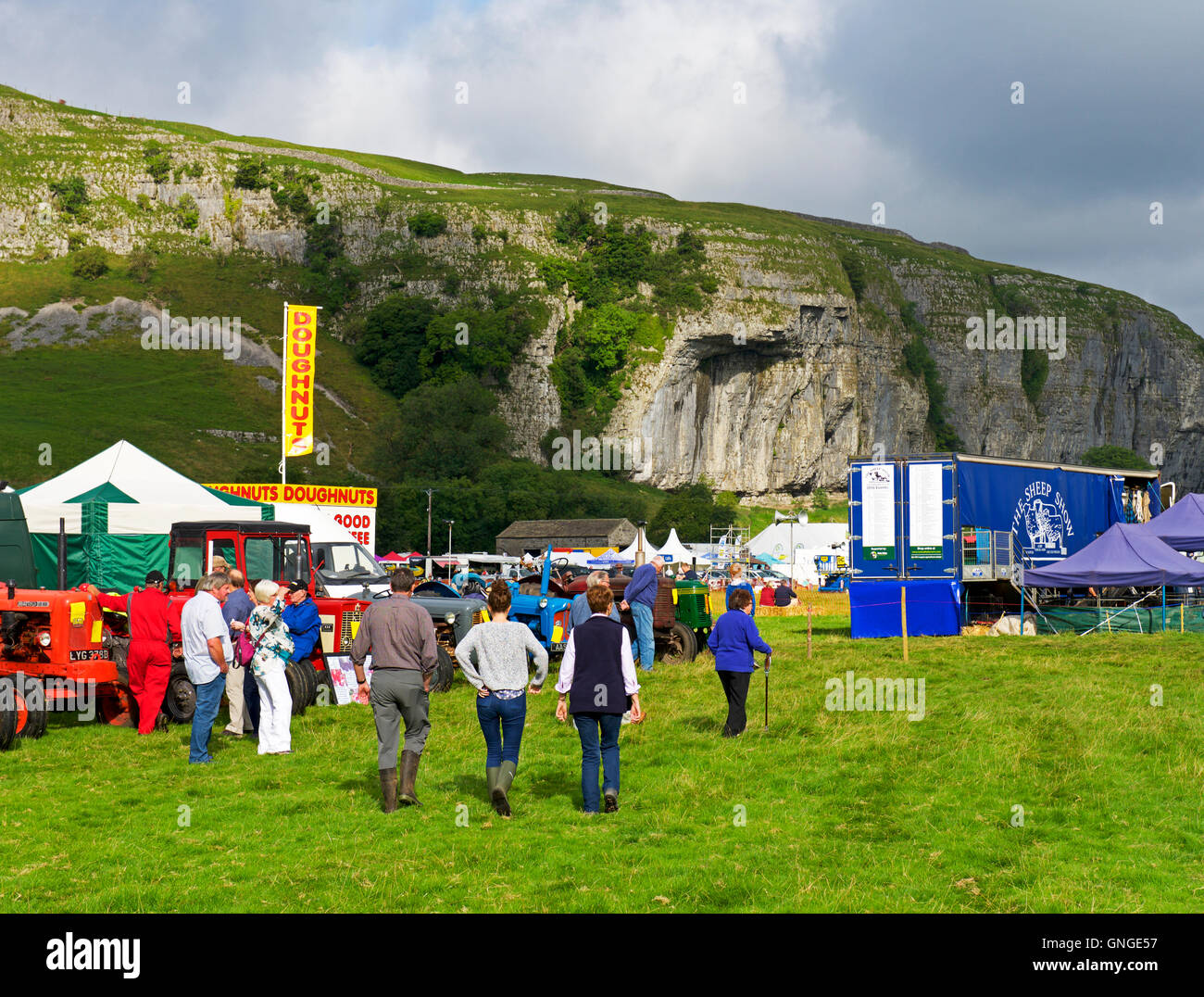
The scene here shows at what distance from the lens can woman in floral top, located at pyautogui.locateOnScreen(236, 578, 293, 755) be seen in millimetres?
12938

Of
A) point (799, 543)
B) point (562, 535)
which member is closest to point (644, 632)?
point (799, 543)

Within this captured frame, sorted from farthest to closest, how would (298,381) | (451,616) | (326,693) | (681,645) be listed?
1. (298,381)
2. (681,645)
3. (451,616)
4. (326,693)

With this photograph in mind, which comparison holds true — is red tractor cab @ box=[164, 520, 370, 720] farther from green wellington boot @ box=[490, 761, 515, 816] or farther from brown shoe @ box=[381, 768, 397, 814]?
green wellington boot @ box=[490, 761, 515, 816]

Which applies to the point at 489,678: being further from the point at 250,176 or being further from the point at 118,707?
the point at 250,176

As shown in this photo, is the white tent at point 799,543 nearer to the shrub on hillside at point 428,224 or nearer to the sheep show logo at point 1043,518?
the sheep show logo at point 1043,518

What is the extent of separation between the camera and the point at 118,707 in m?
15.7

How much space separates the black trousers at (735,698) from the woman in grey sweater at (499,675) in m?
3.90

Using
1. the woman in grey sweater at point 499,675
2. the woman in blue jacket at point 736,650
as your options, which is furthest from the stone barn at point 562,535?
the woman in grey sweater at point 499,675

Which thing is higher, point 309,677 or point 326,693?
point 309,677

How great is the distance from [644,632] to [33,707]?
9765mm

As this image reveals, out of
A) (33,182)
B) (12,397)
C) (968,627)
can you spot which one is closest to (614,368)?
(12,397)

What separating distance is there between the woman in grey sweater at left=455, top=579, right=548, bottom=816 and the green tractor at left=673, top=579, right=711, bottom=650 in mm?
12939

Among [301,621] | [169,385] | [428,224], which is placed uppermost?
[428,224]
